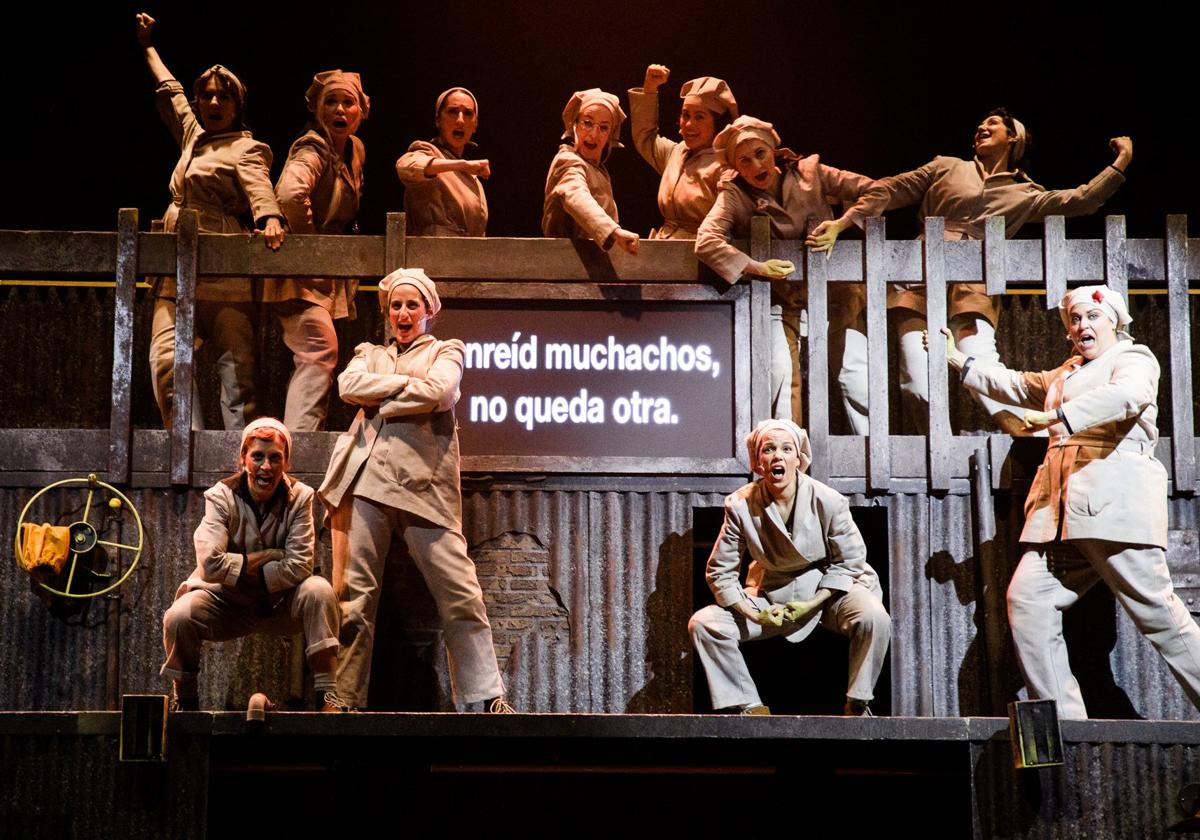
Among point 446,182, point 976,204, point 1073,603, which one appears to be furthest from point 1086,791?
point 446,182

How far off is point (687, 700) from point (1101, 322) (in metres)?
2.67

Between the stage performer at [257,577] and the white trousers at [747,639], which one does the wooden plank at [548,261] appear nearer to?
the stage performer at [257,577]

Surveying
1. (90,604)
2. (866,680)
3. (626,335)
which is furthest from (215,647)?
(866,680)

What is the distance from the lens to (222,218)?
834cm

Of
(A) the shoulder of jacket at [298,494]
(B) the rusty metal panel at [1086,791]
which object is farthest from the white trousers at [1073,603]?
(A) the shoulder of jacket at [298,494]

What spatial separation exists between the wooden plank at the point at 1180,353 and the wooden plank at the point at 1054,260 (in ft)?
1.77

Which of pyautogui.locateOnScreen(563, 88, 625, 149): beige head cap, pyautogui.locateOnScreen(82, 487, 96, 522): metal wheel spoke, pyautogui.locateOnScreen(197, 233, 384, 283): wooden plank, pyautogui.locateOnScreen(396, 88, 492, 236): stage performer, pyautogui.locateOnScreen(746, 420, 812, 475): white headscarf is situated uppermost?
pyautogui.locateOnScreen(563, 88, 625, 149): beige head cap

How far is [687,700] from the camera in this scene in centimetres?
779

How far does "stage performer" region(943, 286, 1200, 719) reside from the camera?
697cm

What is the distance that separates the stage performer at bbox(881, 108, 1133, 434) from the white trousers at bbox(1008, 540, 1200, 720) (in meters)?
0.94

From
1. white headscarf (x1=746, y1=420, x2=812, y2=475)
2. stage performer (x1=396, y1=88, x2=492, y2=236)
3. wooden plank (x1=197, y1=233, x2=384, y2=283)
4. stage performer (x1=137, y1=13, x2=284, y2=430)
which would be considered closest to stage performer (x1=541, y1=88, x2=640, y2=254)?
stage performer (x1=396, y1=88, x2=492, y2=236)

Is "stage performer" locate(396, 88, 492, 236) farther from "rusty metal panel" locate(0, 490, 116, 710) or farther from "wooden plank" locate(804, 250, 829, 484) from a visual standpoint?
"rusty metal panel" locate(0, 490, 116, 710)

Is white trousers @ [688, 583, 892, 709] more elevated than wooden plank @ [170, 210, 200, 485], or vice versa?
wooden plank @ [170, 210, 200, 485]

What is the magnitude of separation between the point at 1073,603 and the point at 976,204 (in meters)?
2.32
